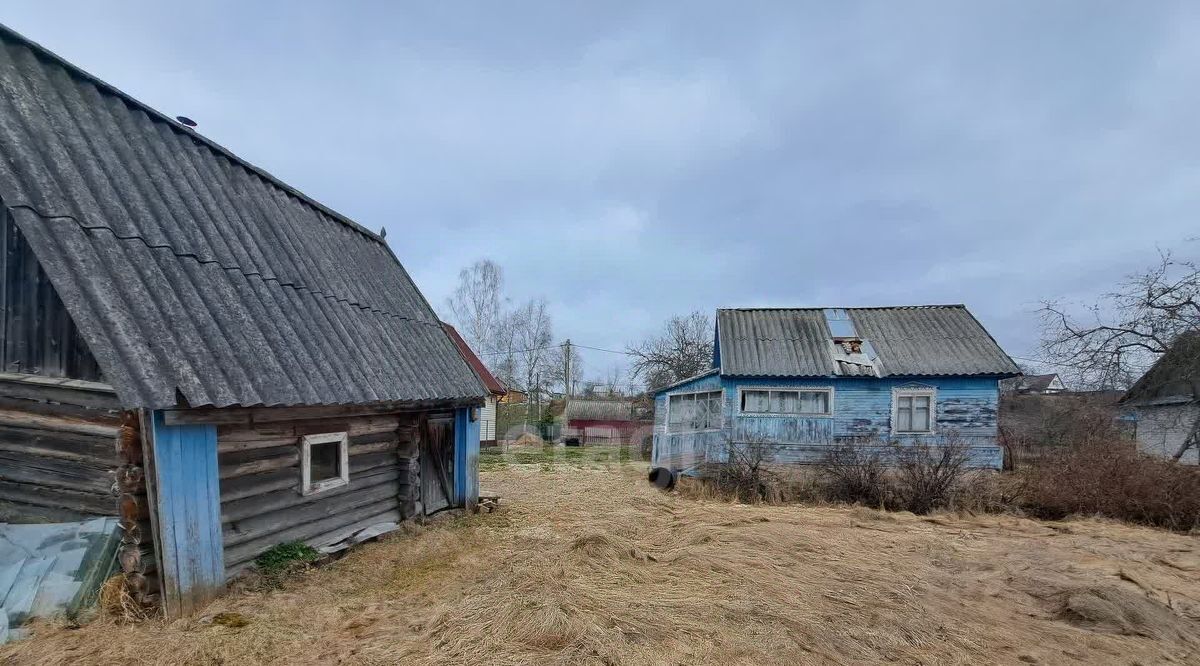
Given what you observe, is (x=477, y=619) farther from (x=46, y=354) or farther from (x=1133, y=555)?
(x=1133, y=555)

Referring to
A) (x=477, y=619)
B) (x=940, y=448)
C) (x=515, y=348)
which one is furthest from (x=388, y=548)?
(x=515, y=348)

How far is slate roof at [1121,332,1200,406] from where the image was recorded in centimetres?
1407

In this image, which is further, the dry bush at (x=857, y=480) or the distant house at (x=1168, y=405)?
the distant house at (x=1168, y=405)

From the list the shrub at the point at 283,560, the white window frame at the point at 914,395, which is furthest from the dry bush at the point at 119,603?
the white window frame at the point at 914,395

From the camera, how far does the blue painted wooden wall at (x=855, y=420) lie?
1486 cm

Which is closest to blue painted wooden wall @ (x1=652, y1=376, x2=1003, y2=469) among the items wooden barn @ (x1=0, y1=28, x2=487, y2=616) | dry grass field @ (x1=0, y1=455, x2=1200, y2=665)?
dry grass field @ (x1=0, y1=455, x2=1200, y2=665)

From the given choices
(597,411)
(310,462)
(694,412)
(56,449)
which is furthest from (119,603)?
(597,411)

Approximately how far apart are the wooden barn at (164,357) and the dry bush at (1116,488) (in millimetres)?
12330

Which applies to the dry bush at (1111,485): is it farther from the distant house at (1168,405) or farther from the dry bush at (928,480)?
the distant house at (1168,405)

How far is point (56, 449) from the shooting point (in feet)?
16.3

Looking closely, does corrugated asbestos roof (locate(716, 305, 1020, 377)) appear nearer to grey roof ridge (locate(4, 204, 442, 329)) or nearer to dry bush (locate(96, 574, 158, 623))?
grey roof ridge (locate(4, 204, 442, 329))

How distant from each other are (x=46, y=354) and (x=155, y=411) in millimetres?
1258

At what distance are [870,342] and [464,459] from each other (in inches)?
490

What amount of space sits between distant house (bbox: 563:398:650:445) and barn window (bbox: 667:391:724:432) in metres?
12.1
